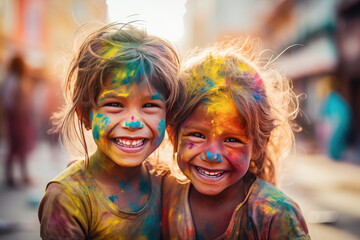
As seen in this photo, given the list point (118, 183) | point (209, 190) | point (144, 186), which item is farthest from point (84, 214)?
point (209, 190)

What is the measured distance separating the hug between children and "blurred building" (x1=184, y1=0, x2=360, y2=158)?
481cm

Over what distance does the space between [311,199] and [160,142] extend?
4333 millimetres

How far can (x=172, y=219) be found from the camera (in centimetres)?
183

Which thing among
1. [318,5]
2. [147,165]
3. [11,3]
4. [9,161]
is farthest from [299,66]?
[147,165]

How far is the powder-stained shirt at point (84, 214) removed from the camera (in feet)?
5.11

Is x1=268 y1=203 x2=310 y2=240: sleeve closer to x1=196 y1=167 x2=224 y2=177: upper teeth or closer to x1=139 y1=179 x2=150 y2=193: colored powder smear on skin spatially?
x1=196 y1=167 x2=224 y2=177: upper teeth

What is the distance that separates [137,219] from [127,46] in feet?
2.85

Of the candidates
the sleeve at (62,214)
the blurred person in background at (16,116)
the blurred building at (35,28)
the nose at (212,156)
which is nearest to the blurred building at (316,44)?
the blurred person in background at (16,116)

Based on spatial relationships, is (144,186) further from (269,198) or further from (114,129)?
(269,198)

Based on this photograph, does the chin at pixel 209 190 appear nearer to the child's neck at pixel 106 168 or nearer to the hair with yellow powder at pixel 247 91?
the hair with yellow powder at pixel 247 91

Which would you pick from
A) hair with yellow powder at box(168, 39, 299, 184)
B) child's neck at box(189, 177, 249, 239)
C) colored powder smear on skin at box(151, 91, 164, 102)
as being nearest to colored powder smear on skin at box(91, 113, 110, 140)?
colored powder smear on skin at box(151, 91, 164, 102)

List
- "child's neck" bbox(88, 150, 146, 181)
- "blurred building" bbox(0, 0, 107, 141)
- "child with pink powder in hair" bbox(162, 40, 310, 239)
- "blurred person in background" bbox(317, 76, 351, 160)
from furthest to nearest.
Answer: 1. "blurred building" bbox(0, 0, 107, 141)
2. "blurred person in background" bbox(317, 76, 351, 160)
3. "child's neck" bbox(88, 150, 146, 181)
4. "child with pink powder in hair" bbox(162, 40, 310, 239)

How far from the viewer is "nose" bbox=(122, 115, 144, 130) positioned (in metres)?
1.59

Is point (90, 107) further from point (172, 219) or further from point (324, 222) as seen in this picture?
point (324, 222)
